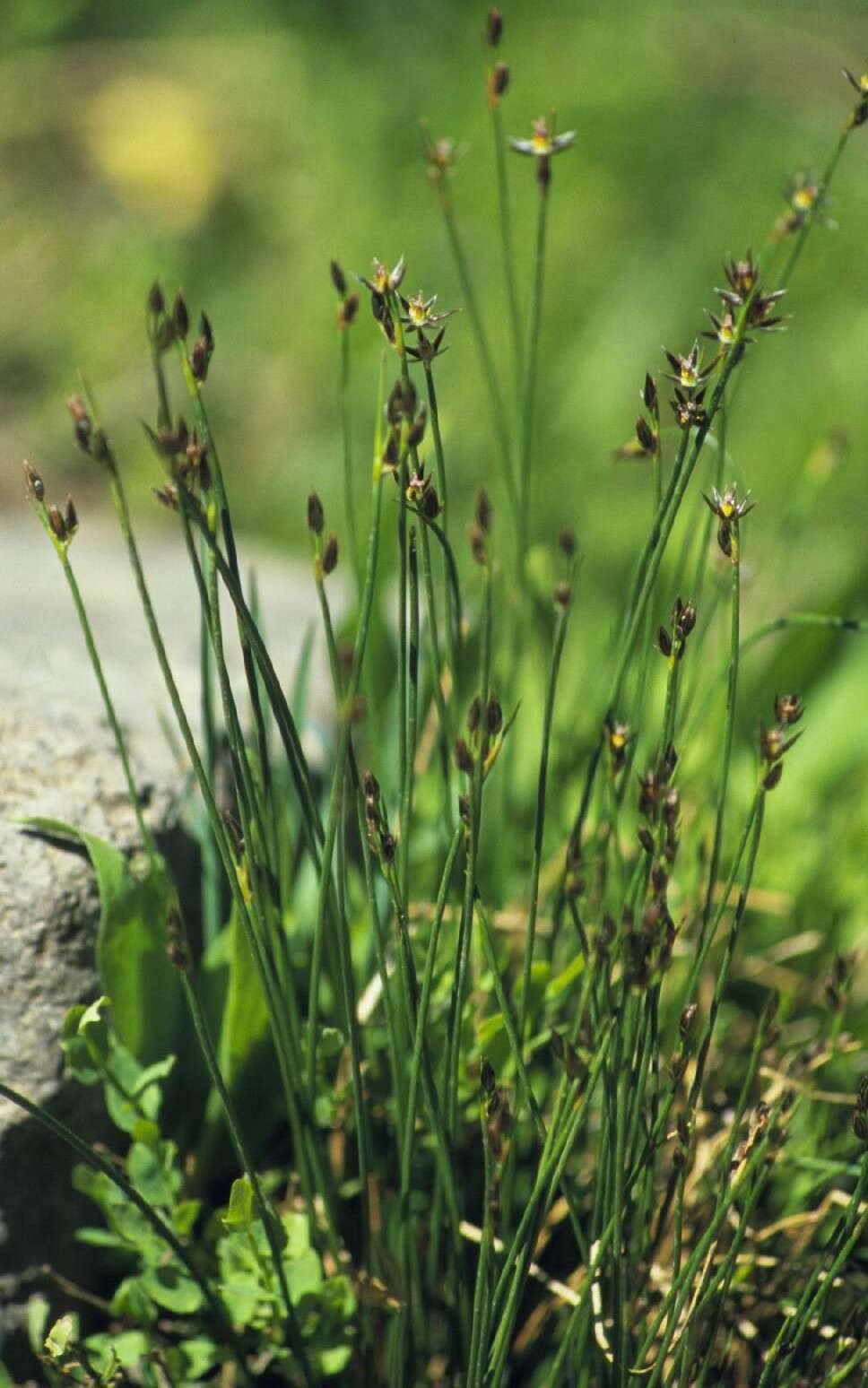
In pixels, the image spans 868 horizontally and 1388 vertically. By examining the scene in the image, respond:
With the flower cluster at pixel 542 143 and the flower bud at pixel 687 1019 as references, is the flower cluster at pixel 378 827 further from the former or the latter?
the flower cluster at pixel 542 143

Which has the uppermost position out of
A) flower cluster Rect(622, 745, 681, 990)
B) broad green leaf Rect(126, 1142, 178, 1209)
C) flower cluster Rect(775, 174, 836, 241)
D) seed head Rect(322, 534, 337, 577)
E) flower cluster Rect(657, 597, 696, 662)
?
flower cluster Rect(775, 174, 836, 241)

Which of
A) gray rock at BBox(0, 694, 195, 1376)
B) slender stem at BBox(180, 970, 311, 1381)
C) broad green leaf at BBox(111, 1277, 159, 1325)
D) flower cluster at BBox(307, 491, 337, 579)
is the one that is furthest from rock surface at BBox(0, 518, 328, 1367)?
flower cluster at BBox(307, 491, 337, 579)

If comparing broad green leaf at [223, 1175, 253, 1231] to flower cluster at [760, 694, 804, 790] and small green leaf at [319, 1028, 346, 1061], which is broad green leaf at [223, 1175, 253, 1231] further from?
flower cluster at [760, 694, 804, 790]

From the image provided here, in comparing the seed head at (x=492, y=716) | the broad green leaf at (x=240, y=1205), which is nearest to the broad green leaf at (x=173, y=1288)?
the broad green leaf at (x=240, y=1205)

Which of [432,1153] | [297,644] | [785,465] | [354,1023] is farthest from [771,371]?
[354,1023]

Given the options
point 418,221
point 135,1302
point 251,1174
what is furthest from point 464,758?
point 418,221

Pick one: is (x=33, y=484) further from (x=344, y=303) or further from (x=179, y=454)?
(x=344, y=303)

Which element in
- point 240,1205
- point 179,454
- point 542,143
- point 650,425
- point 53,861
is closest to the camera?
point 179,454
